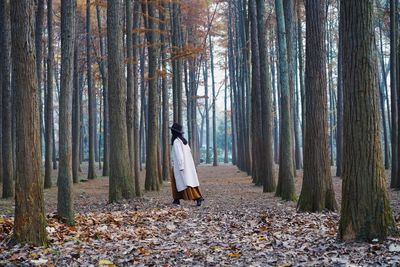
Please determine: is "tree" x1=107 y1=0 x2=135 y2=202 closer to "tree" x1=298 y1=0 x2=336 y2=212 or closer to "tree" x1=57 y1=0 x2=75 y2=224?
"tree" x1=57 y1=0 x2=75 y2=224

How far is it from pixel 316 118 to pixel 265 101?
591 cm

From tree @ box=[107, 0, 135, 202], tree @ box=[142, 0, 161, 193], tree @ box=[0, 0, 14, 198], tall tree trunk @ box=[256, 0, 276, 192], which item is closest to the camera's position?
tree @ box=[107, 0, 135, 202]

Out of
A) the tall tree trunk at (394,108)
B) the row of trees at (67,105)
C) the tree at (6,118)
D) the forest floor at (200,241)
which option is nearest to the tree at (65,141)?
the row of trees at (67,105)

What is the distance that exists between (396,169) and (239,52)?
17.7 m

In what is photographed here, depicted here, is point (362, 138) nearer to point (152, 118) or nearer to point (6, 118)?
point (6, 118)

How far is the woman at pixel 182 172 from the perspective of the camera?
42.4ft

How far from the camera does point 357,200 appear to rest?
644cm

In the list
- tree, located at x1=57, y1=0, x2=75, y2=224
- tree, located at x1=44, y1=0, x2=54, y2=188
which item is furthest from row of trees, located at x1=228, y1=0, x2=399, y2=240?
tree, located at x1=44, y1=0, x2=54, y2=188

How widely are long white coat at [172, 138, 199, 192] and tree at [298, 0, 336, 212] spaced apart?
3299 millimetres

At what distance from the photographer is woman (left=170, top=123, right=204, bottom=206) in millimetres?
12921

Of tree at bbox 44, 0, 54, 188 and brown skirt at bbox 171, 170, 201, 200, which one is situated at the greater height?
tree at bbox 44, 0, 54, 188

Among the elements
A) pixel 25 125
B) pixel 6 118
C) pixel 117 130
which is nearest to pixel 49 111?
pixel 6 118

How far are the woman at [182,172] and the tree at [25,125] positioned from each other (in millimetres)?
6352

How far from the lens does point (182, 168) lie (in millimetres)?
12875
